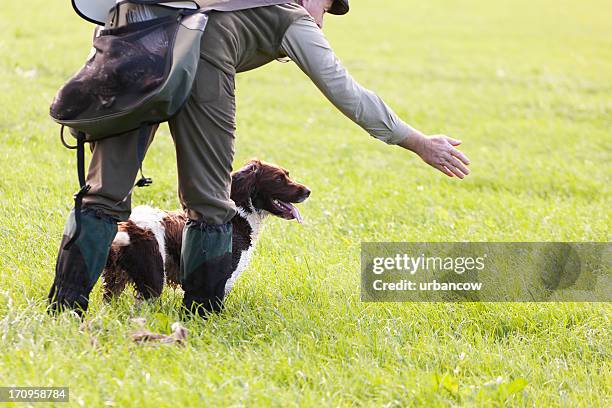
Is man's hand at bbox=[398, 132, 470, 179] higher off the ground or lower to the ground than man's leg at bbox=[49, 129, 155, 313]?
higher

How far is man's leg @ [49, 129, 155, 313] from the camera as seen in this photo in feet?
12.4

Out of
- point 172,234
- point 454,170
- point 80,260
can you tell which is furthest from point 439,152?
point 80,260

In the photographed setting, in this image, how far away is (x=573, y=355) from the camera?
415 centimetres

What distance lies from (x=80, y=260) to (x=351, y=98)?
1467 millimetres

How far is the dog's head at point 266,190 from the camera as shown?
4.80 m

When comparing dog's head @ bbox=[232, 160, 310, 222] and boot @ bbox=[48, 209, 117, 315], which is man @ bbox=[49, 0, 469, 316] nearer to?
boot @ bbox=[48, 209, 117, 315]

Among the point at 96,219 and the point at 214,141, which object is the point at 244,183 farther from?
the point at 96,219

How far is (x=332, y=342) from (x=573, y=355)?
4.06 feet

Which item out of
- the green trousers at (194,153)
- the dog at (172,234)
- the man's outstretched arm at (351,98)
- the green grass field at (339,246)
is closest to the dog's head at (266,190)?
the dog at (172,234)

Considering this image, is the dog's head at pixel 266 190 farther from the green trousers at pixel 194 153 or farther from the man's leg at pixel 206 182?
the green trousers at pixel 194 153

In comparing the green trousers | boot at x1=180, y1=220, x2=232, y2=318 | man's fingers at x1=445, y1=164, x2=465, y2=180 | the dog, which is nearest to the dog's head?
the dog

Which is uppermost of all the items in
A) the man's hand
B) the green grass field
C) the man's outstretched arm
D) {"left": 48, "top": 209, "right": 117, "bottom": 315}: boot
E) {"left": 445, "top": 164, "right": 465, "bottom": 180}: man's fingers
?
the man's outstretched arm

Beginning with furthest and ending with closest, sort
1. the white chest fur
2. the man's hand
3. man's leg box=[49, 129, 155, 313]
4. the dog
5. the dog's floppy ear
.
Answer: the dog's floppy ear → the white chest fur → the dog → the man's hand → man's leg box=[49, 129, 155, 313]

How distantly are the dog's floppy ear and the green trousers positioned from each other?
81cm
